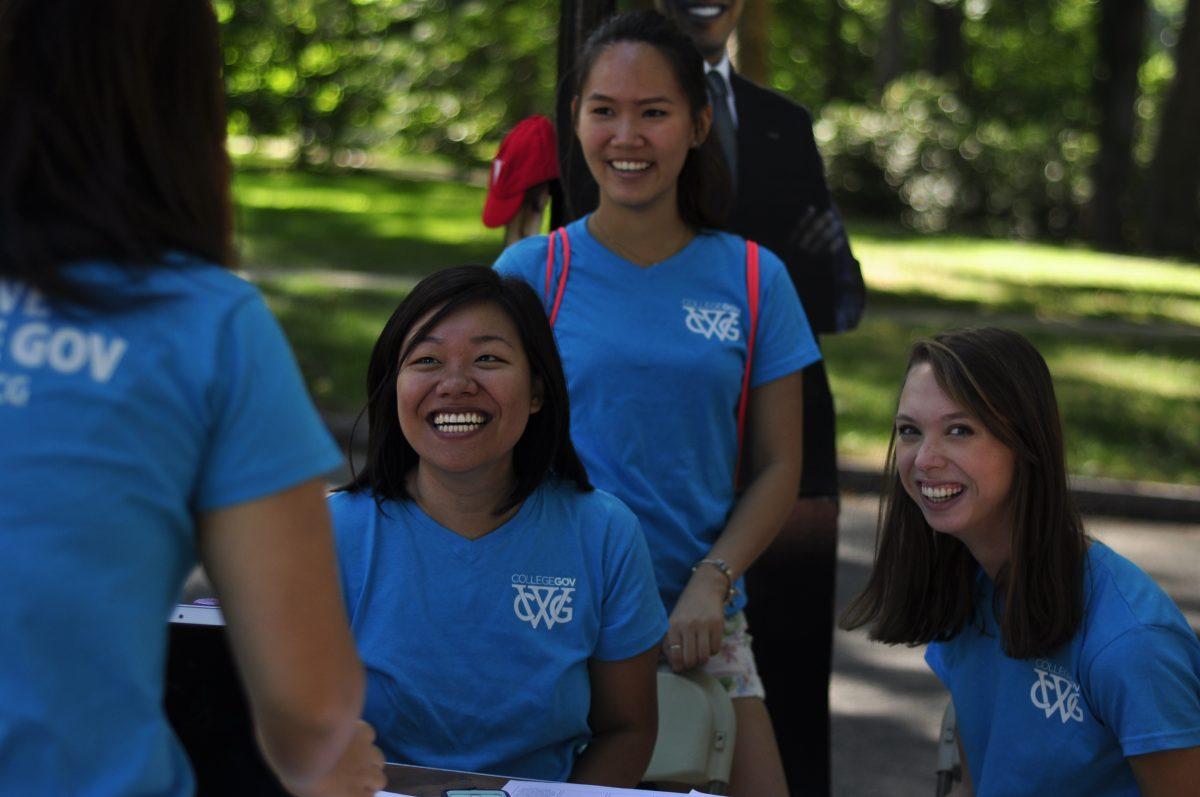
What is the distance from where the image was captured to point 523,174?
351cm

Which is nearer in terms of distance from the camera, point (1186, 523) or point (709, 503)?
point (709, 503)

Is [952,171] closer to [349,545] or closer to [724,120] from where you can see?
[724,120]

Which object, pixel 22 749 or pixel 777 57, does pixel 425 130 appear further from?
pixel 22 749

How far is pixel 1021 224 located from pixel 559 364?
20143mm

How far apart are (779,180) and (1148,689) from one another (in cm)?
171

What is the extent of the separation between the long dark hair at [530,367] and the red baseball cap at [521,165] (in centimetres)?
85

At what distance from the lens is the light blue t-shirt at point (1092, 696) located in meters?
2.28

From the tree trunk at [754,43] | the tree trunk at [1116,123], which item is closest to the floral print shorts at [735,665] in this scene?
the tree trunk at [754,43]

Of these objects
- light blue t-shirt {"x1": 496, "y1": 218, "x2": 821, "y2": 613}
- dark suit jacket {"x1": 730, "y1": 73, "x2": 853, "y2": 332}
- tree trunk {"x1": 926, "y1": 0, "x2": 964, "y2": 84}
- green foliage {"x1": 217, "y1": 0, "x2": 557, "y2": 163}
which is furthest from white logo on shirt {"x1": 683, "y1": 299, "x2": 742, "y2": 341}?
tree trunk {"x1": 926, "y1": 0, "x2": 964, "y2": 84}

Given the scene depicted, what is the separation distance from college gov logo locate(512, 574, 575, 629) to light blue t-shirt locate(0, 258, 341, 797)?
3.91 feet

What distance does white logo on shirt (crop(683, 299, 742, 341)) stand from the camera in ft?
9.70

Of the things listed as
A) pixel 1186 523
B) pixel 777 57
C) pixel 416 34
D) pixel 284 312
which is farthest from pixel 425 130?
pixel 1186 523

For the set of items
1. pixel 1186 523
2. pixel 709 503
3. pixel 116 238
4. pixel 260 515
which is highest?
pixel 116 238

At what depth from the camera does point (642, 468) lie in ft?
9.61
